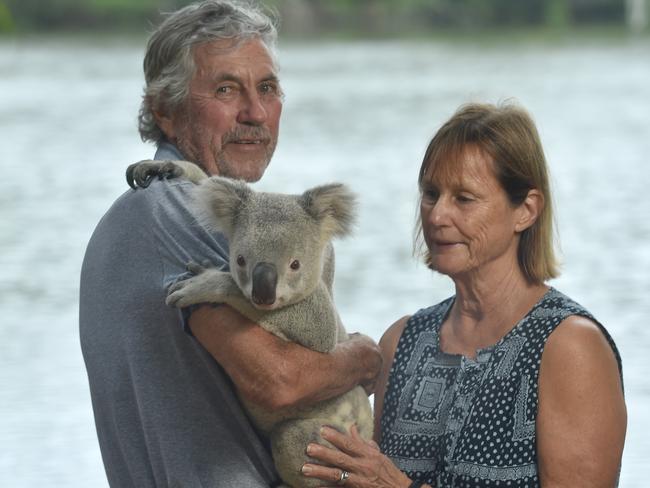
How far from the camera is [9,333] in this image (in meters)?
7.41

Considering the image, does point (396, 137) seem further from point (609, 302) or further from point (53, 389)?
point (53, 389)

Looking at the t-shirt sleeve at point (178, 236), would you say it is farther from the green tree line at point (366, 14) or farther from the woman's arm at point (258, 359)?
the green tree line at point (366, 14)

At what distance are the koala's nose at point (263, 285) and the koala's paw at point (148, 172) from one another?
0.35 metres

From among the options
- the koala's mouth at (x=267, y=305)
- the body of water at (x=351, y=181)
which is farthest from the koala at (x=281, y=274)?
the body of water at (x=351, y=181)

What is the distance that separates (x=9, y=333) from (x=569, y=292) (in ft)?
10.7

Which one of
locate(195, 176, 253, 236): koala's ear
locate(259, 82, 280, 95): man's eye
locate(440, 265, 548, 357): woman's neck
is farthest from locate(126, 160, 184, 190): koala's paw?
locate(440, 265, 548, 357): woman's neck

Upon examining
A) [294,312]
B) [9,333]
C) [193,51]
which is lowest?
[9,333]

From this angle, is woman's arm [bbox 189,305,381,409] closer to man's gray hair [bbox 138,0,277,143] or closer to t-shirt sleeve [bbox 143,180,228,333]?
t-shirt sleeve [bbox 143,180,228,333]

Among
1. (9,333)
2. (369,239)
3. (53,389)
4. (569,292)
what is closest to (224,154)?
(53,389)

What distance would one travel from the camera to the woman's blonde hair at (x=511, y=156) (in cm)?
287

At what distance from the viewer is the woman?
8.71 ft

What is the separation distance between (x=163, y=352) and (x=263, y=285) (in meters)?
0.32

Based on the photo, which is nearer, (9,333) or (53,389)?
(53,389)

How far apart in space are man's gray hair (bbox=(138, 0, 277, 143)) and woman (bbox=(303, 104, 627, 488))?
1.63ft
